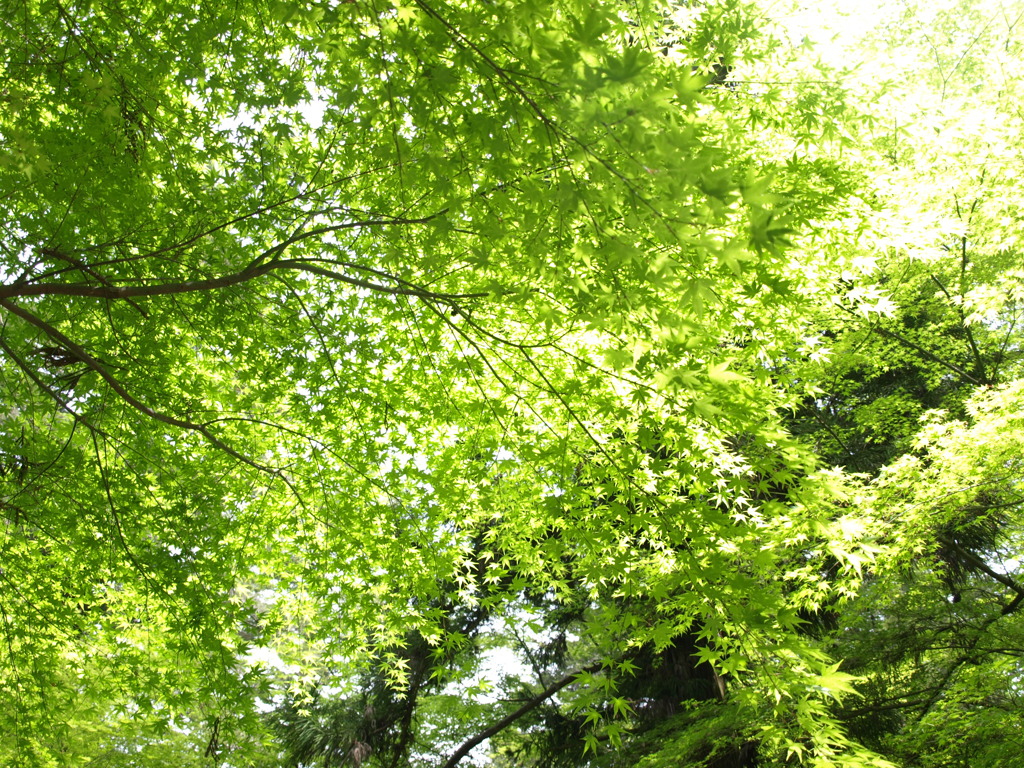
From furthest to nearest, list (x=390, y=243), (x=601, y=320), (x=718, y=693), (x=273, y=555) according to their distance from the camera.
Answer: (x=718, y=693)
(x=273, y=555)
(x=390, y=243)
(x=601, y=320)

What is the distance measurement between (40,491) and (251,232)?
2433 millimetres

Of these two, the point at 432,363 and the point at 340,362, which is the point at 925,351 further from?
the point at 340,362

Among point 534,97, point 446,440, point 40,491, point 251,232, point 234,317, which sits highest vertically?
point 251,232

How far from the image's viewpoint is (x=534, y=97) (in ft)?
8.98

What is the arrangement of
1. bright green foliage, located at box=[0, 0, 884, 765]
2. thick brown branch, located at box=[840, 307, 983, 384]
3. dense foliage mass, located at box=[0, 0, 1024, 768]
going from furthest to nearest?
thick brown branch, located at box=[840, 307, 983, 384], bright green foliage, located at box=[0, 0, 884, 765], dense foliage mass, located at box=[0, 0, 1024, 768]

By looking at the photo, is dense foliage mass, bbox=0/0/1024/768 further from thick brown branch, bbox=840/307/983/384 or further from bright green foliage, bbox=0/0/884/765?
thick brown branch, bbox=840/307/983/384

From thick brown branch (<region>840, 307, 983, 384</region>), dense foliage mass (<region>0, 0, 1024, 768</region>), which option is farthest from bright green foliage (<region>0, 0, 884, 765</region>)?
thick brown branch (<region>840, 307, 983, 384</region>)

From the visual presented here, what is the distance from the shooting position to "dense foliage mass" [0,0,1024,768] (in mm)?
2902

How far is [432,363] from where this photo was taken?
459cm

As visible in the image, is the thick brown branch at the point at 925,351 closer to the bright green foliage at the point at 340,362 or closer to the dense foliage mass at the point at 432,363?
the dense foliage mass at the point at 432,363

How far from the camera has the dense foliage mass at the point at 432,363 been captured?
2.90m

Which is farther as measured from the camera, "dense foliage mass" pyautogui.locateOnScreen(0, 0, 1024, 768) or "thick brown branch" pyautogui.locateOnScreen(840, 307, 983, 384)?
"thick brown branch" pyautogui.locateOnScreen(840, 307, 983, 384)

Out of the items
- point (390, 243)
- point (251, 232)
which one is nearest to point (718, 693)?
point (390, 243)

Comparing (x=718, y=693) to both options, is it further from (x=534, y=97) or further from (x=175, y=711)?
(x=534, y=97)
